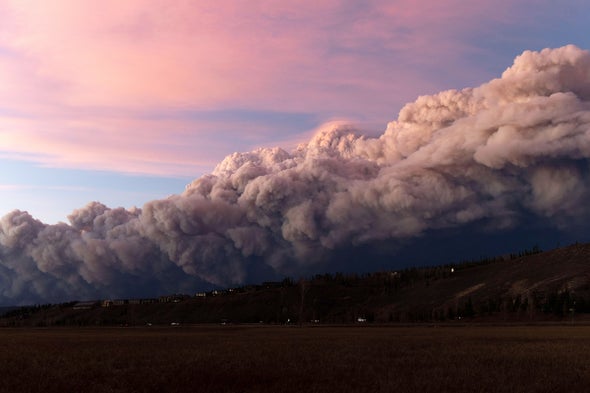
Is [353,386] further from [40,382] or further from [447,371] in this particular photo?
[40,382]

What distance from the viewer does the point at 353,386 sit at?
3662 cm

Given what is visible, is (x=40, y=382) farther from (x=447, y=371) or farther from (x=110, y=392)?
(x=447, y=371)

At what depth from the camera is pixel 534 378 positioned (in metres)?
39.9

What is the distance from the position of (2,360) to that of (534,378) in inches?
1786

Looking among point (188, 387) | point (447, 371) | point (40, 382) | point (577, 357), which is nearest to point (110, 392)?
point (188, 387)

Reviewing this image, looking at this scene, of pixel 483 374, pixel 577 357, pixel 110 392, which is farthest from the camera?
pixel 577 357

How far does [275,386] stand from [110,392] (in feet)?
30.2

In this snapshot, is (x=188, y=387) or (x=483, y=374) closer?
(x=188, y=387)

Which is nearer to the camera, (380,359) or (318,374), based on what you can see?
(318,374)

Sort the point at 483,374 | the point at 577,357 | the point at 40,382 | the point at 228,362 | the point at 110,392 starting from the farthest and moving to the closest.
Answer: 1. the point at 577,357
2. the point at 228,362
3. the point at 483,374
4. the point at 40,382
5. the point at 110,392

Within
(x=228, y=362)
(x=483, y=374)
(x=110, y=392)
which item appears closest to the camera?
(x=110, y=392)

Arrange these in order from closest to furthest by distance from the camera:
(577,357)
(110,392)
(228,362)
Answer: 1. (110,392)
2. (228,362)
3. (577,357)

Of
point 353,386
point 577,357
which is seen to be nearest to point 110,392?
point 353,386

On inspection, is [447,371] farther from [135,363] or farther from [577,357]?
[135,363]
